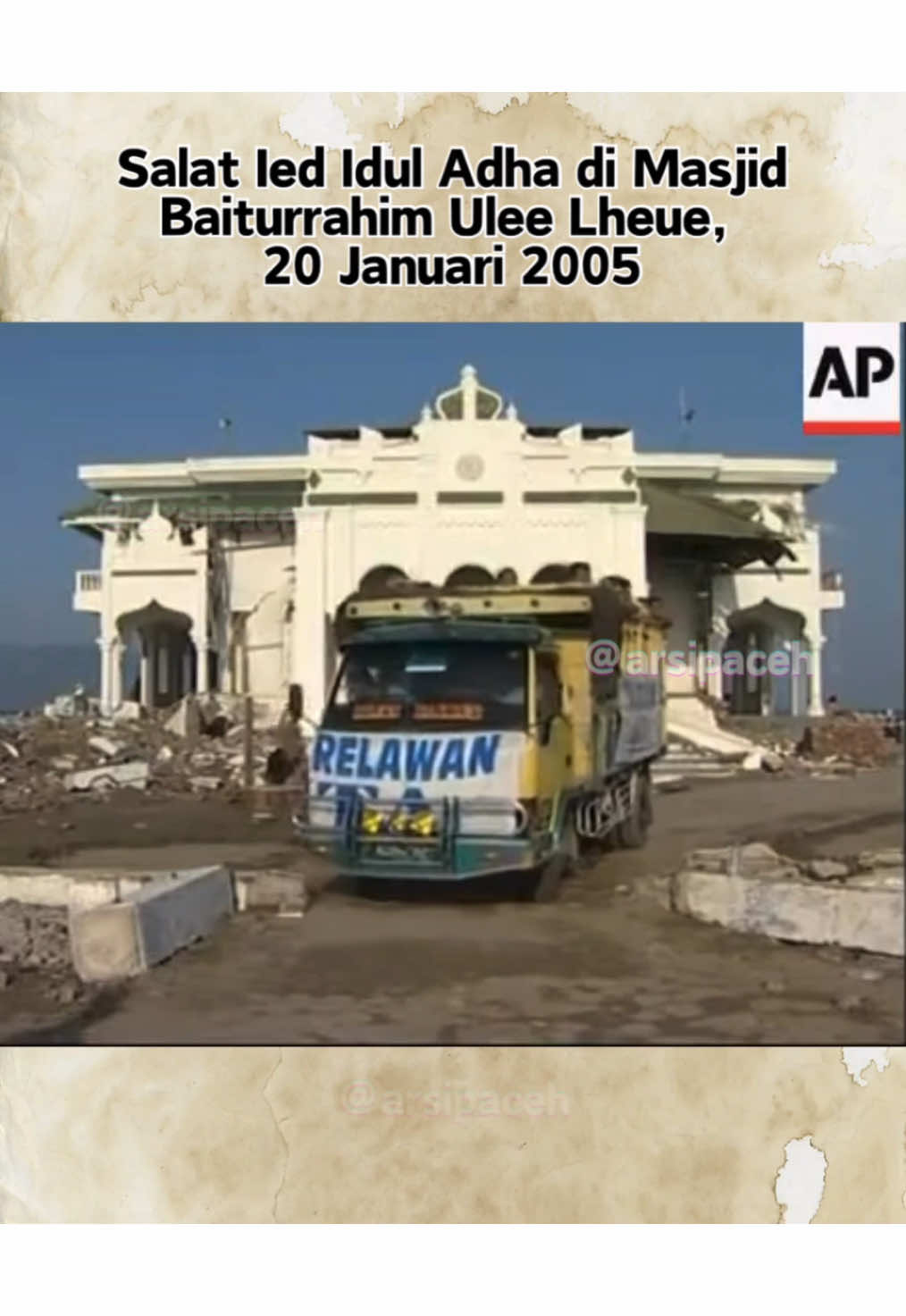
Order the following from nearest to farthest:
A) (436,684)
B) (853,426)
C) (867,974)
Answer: (853,426)
(867,974)
(436,684)

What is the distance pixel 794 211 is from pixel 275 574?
1.69 metres

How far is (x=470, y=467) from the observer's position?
157 inches

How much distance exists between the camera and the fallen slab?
3.87m

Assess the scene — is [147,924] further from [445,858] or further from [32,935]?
[445,858]

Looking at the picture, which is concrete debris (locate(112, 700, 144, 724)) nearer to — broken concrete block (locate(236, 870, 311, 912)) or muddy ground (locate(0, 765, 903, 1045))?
muddy ground (locate(0, 765, 903, 1045))

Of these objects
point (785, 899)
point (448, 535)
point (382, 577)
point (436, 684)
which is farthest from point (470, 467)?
point (785, 899)

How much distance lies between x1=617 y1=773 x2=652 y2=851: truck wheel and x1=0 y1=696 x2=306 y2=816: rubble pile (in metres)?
0.89

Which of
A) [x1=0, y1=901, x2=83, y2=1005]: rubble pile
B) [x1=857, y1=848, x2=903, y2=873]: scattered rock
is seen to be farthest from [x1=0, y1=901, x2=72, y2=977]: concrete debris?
[x1=857, y1=848, x2=903, y2=873]: scattered rock

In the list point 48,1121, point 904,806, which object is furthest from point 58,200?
point 904,806

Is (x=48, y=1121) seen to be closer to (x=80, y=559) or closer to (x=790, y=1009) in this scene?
(x=80, y=559)

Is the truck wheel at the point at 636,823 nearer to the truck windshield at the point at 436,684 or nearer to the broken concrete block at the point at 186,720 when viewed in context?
the truck windshield at the point at 436,684

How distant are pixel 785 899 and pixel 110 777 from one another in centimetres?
191

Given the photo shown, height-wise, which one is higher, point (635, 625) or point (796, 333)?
point (796, 333)

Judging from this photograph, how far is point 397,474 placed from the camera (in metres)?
3.94
